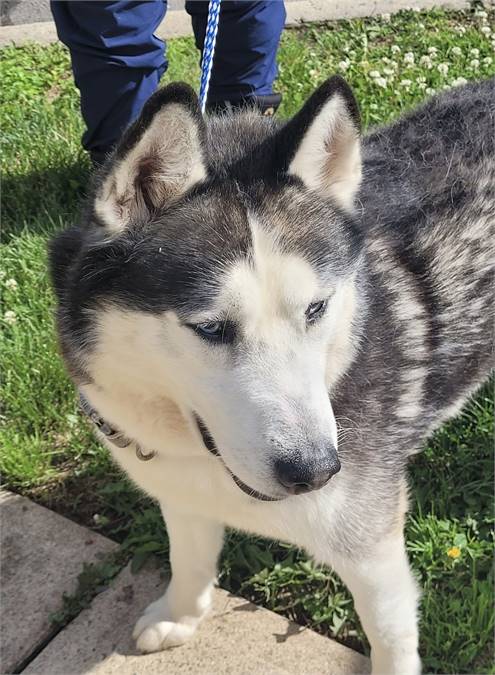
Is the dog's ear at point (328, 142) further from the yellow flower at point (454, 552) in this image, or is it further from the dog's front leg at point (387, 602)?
the yellow flower at point (454, 552)

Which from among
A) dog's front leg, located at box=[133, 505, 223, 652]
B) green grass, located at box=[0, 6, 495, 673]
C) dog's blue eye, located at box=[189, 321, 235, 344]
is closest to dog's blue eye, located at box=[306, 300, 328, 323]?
dog's blue eye, located at box=[189, 321, 235, 344]

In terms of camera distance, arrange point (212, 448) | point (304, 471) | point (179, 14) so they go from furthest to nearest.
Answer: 1. point (179, 14)
2. point (212, 448)
3. point (304, 471)

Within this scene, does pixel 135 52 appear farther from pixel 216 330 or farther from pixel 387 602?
pixel 387 602

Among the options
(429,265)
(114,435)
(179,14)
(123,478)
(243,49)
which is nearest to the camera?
(114,435)

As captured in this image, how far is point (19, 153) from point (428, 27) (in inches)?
129

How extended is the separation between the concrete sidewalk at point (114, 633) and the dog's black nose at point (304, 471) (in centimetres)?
99

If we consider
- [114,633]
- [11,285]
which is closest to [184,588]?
[114,633]

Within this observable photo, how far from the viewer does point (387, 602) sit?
2.08 meters

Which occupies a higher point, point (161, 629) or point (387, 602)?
point (387, 602)

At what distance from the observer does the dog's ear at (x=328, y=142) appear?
170 centimetres

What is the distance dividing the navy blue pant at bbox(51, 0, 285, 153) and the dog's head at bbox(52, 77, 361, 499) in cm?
184

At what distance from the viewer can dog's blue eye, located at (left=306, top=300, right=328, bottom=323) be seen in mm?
1666

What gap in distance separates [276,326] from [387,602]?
965 millimetres

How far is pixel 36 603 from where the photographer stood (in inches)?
98.6
